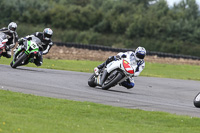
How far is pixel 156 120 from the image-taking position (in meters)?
9.58

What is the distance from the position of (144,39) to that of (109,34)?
8.92m

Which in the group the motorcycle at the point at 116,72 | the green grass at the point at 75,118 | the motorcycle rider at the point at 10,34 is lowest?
the motorcycle rider at the point at 10,34

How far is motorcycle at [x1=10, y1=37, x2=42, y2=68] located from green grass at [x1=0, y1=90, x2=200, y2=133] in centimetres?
571

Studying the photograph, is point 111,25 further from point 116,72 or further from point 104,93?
point 104,93

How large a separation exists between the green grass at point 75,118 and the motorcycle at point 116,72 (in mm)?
3029

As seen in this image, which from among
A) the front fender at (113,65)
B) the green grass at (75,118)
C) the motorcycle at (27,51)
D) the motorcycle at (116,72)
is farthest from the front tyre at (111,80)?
the motorcycle at (27,51)

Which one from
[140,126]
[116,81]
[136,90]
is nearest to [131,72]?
[116,81]

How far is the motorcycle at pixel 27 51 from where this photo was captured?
55.5 feet

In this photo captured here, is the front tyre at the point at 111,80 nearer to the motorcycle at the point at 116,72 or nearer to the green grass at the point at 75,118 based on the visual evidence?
the motorcycle at the point at 116,72

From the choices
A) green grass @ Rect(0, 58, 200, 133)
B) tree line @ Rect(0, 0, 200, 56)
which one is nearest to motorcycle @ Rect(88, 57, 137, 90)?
green grass @ Rect(0, 58, 200, 133)

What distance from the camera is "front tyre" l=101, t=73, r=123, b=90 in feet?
44.7

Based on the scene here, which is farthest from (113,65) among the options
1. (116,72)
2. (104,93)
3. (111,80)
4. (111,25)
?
(111,25)

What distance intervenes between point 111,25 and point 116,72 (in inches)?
1953

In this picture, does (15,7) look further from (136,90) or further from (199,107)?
(199,107)
